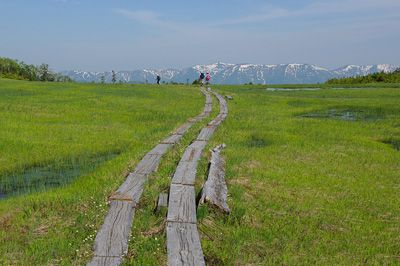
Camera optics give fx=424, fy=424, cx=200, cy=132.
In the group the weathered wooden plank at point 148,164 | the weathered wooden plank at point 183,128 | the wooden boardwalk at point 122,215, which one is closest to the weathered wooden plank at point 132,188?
the wooden boardwalk at point 122,215

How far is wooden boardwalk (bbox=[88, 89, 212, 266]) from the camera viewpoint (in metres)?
5.78

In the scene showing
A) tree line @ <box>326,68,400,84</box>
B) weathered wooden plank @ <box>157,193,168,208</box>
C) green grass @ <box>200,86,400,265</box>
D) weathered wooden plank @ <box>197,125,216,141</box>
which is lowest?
green grass @ <box>200,86,400,265</box>

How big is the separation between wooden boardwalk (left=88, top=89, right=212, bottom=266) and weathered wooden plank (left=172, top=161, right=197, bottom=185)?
0.55m

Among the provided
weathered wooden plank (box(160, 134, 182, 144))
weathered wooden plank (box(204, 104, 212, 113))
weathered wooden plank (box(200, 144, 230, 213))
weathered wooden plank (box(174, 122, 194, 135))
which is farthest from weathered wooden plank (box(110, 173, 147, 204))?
weathered wooden plank (box(204, 104, 212, 113))

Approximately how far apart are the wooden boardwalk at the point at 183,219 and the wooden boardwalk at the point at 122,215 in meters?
0.08

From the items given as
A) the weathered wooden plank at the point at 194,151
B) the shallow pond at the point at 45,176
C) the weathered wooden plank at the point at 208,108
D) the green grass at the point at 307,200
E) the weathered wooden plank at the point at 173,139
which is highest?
the weathered wooden plank at the point at 208,108

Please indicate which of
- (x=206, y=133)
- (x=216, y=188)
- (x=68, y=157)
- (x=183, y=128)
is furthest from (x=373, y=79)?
(x=216, y=188)

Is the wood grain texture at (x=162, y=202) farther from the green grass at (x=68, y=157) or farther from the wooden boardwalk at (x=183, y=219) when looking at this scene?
the green grass at (x=68, y=157)

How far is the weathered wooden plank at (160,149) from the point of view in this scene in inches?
491

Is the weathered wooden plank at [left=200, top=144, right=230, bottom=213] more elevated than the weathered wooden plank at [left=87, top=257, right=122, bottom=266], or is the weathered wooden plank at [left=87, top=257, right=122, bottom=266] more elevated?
the weathered wooden plank at [left=200, top=144, right=230, bottom=213]

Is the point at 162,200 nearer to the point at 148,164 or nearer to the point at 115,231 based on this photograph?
the point at 115,231

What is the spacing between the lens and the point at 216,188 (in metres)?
8.47

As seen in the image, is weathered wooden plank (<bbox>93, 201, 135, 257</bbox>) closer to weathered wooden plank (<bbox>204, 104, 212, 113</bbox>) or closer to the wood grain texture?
the wood grain texture

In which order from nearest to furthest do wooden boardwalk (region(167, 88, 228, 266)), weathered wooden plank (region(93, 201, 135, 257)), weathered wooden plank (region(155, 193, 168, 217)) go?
1. wooden boardwalk (region(167, 88, 228, 266))
2. weathered wooden plank (region(93, 201, 135, 257))
3. weathered wooden plank (region(155, 193, 168, 217))
